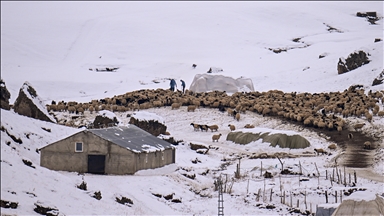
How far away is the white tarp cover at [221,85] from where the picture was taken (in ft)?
204

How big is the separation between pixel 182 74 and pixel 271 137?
128ft

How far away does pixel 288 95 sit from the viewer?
5394 centimetres

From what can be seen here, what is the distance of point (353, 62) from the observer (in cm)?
6088

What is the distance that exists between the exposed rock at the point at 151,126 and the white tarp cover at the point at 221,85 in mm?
20922

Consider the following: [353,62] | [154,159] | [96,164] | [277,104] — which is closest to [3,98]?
[96,164]

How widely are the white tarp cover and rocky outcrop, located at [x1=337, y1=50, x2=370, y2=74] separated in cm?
716

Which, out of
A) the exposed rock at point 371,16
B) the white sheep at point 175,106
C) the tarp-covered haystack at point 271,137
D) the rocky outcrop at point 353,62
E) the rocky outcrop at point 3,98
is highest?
the exposed rock at point 371,16

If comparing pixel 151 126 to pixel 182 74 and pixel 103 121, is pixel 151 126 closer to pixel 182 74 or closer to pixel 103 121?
pixel 103 121

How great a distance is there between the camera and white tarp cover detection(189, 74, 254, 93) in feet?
204

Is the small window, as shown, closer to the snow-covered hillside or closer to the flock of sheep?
the flock of sheep

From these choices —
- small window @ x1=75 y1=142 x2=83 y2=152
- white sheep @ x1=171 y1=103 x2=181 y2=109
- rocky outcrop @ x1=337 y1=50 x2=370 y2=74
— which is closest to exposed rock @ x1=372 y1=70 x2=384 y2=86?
rocky outcrop @ x1=337 y1=50 x2=370 y2=74

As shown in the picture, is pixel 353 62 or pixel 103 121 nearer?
pixel 103 121

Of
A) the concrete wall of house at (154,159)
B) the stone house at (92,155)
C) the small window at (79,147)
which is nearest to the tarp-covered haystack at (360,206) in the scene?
the stone house at (92,155)

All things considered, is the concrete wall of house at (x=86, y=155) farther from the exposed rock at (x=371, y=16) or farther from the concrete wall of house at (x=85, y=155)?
the exposed rock at (x=371, y=16)
